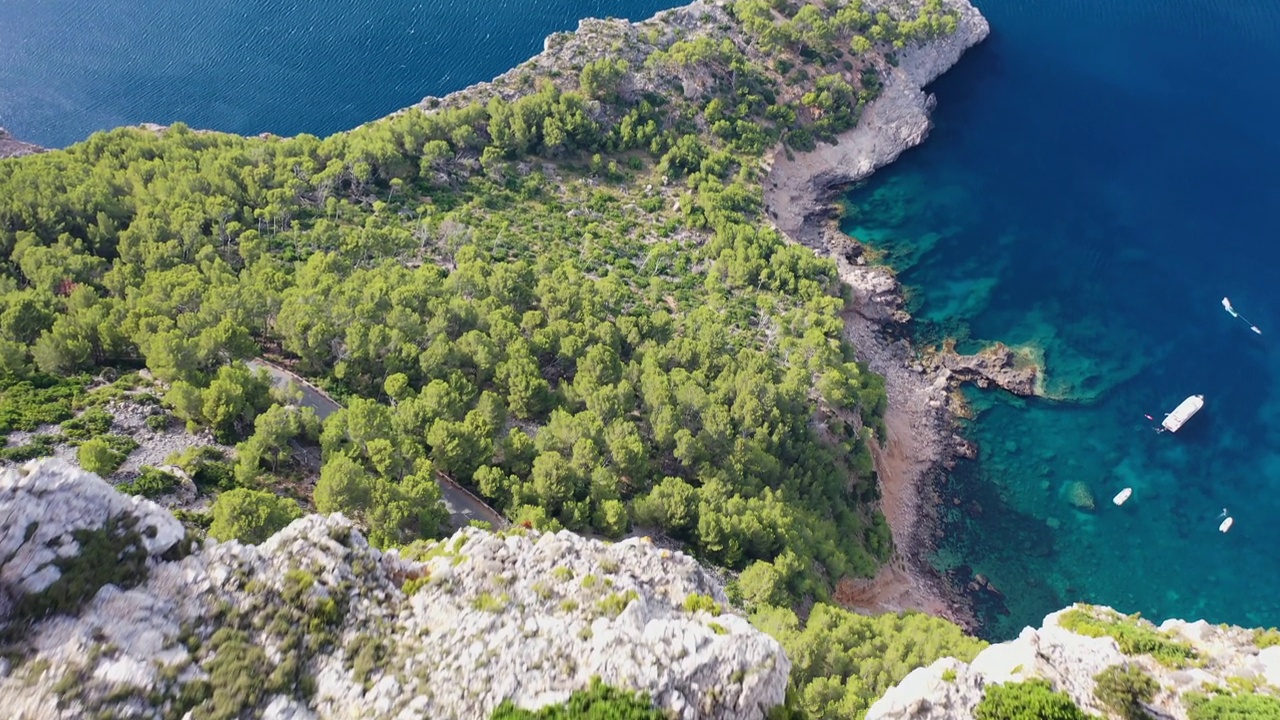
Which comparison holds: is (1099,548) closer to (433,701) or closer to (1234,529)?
(1234,529)

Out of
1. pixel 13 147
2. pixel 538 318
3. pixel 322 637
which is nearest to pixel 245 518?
pixel 322 637

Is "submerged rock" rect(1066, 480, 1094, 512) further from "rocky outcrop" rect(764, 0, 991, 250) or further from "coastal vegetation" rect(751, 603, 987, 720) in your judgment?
"rocky outcrop" rect(764, 0, 991, 250)

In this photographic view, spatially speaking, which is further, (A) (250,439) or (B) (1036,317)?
(B) (1036,317)

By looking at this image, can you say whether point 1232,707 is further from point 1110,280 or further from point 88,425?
Answer: point 1110,280

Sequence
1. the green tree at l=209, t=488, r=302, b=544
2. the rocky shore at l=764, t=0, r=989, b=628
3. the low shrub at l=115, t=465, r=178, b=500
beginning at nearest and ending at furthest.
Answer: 1. the green tree at l=209, t=488, r=302, b=544
2. the low shrub at l=115, t=465, r=178, b=500
3. the rocky shore at l=764, t=0, r=989, b=628

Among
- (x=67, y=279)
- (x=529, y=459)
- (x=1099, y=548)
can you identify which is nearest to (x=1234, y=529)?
(x=1099, y=548)

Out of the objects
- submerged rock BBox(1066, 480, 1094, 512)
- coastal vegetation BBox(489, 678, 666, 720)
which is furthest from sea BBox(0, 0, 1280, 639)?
coastal vegetation BBox(489, 678, 666, 720)
